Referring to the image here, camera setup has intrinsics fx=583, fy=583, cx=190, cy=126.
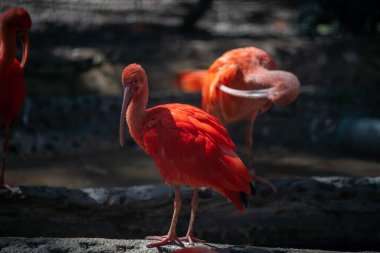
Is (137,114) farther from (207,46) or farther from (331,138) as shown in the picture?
(207,46)

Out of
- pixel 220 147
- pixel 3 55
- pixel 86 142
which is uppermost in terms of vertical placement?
pixel 3 55

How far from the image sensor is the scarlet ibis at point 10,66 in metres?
4.37

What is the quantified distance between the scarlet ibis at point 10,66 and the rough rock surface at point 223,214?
321 millimetres

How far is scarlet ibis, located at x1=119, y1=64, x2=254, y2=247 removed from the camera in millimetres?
3367

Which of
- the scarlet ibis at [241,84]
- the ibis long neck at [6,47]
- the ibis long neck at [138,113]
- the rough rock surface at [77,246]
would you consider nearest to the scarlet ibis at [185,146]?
the ibis long neck at [138,113]

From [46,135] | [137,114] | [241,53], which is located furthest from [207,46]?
[137,114]

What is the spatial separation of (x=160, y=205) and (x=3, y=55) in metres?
1.62

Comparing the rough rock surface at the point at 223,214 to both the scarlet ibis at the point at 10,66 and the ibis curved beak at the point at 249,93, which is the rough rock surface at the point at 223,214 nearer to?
the scarlet ibis at the point at 10,66

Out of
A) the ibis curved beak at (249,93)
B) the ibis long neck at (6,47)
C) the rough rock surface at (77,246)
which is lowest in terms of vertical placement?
the rough rock surface at (77,246)

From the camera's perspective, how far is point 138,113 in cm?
358

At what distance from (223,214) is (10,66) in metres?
2.00

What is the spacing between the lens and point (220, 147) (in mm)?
3455

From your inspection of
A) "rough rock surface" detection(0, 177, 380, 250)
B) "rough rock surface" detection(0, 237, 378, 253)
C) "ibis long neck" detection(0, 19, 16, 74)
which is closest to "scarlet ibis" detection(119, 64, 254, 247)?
"rough rock surface" detection(0, 237, 378, 253)

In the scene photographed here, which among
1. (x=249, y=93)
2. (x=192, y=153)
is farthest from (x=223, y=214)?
(x=192, y=153)
